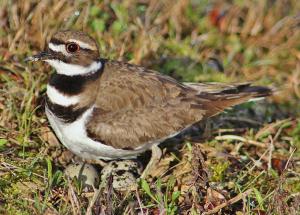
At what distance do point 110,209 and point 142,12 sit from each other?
11.5 ft

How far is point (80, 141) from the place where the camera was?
4848 millimetres

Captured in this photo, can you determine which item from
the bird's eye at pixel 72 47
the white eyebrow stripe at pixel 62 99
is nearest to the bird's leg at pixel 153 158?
the white eyebrow stripe at pixel 62 99

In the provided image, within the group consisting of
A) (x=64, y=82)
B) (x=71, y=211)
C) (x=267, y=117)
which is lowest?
(x=267, y=117)

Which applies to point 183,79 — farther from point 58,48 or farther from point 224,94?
point 58,48

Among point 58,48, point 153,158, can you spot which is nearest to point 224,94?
point 153,158

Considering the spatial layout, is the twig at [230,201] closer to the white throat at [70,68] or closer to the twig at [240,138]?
the twig at [240,138]

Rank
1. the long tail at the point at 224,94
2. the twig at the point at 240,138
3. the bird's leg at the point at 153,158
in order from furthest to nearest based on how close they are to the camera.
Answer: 1. the twig at the point at 240,138
2. the long tail at the point at 224,94
3. the bird's leg at the point at 153,158

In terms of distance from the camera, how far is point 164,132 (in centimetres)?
514

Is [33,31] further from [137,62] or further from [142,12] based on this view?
[142,12]

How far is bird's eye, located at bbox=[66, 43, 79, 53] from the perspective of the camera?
4.84 metres

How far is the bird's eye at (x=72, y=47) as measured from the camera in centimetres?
484

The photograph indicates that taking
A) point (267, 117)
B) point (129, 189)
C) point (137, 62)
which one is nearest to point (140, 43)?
point (137, 62)

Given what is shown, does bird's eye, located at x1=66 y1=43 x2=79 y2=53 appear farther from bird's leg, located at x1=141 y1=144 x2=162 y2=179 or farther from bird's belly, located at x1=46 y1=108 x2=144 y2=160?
bird's leg, located at x1=141 y1=144 x2=162 y2=179

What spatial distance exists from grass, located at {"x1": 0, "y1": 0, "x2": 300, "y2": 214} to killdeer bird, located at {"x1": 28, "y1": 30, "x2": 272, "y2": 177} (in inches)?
12.4
